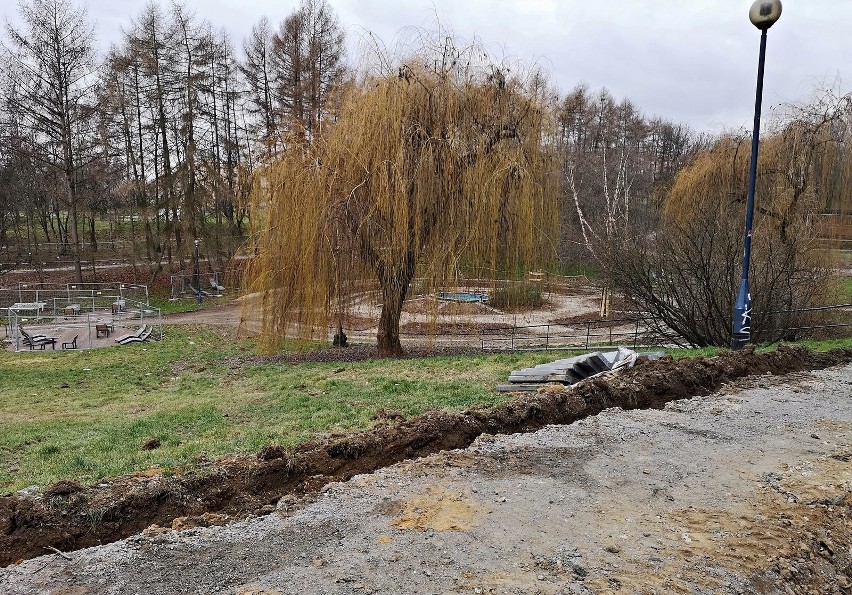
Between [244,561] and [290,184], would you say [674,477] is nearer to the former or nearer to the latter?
[244,561]

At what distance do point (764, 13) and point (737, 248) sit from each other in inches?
229

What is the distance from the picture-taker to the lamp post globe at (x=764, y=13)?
373 inches

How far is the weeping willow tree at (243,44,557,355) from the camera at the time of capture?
13.0 metres

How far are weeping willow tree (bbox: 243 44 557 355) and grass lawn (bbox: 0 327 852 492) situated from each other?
2.32 m

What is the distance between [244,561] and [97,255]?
40422 millimetres

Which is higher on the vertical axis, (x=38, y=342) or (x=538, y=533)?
(x=538, y=533)

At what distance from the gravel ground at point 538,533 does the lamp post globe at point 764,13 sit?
23.4ft

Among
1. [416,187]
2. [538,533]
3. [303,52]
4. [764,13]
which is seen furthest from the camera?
[303,52]

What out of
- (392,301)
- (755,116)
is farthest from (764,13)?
(392,301)

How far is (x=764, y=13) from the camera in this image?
31.4 feet

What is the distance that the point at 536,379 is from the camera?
30.3 ft

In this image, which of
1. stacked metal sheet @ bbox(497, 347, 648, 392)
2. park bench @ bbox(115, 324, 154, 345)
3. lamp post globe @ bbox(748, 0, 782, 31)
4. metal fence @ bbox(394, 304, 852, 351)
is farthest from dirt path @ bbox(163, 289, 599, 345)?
lamp post globe @ bbox(748, 0, 782, 31)

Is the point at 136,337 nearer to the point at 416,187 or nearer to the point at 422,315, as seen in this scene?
Answer: the point at 422,315

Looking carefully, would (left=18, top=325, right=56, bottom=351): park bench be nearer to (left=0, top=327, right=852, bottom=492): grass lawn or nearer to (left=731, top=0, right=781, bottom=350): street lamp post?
(left=0, top=327, right=852, bottom=492): grass lawn
